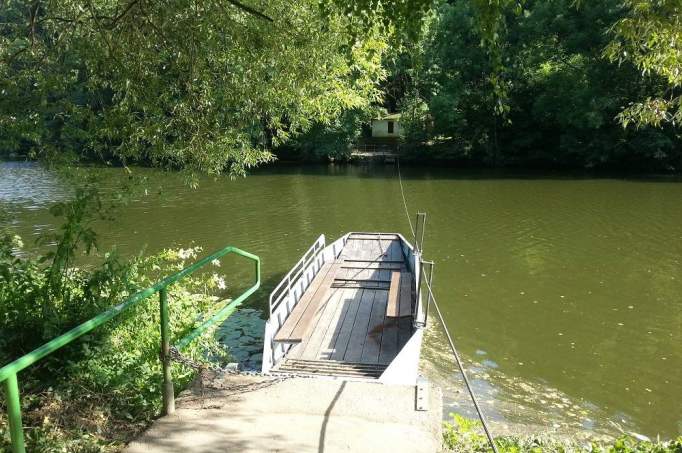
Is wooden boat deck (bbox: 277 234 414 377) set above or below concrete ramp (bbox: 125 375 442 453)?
below

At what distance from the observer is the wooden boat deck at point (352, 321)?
23.4 feet

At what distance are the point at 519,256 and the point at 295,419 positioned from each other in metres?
12.6

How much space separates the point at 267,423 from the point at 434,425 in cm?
105

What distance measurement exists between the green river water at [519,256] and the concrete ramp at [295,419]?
116 inches

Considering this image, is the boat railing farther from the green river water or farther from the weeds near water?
the weeds near water

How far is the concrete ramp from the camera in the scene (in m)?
3.15

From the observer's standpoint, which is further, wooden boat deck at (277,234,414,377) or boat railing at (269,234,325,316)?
boat railing at (269,234,325,316)

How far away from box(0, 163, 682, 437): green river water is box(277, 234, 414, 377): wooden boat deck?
1.07 m

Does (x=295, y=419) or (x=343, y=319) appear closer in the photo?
(x=295, y=419)

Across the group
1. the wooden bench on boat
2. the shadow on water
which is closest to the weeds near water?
the wooden bench on boat

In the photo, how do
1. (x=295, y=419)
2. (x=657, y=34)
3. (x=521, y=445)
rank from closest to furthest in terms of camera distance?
1. (x=295, y=419)
2. (x=657, y=34)
3. (x=521, y=445)

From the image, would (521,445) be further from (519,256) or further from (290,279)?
(519,256)

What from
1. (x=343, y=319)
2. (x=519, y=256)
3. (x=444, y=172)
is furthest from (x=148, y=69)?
(x=444, y=172)

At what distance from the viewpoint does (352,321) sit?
27.9 feet
